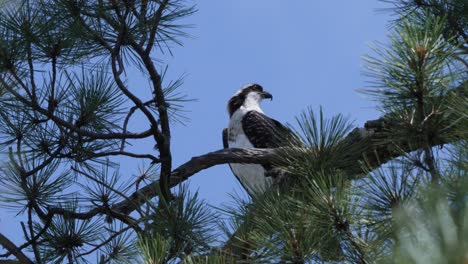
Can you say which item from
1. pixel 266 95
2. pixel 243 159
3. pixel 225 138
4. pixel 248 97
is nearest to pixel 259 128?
pixel 225 138

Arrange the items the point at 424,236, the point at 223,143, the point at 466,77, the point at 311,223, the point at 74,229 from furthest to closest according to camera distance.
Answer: the point at 223,143 → the point at 74,229 → the point at 466,77 → the point at 311,223 → the point at 424,236

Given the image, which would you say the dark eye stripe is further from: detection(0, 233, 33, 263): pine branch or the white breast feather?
detection(0, 233, 33, 263): pine branch

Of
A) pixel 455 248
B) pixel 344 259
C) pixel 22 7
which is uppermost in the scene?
pixel 22 7

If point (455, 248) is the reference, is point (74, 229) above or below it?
above

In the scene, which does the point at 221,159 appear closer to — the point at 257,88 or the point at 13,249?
the point at 13,249

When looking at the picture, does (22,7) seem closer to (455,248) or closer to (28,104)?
(28,104)

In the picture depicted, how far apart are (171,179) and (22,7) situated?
3.68 ft

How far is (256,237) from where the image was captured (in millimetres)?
2619

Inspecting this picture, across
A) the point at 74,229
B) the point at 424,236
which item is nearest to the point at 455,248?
the point at 424,236

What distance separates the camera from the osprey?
6.82 m

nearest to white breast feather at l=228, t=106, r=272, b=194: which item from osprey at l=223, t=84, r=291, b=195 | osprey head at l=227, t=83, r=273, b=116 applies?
A: osprey at l=223, t=84, r=291, b=195

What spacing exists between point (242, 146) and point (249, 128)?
181 millimetres

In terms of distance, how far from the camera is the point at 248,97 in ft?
26.6

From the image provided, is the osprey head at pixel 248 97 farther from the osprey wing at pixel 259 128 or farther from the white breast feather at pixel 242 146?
the osprey wing at pixel 259 128
